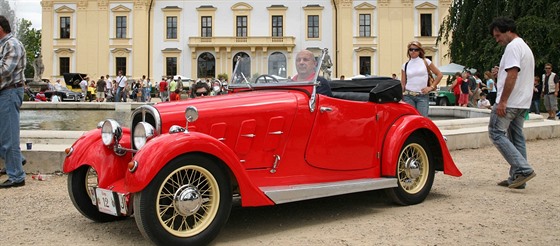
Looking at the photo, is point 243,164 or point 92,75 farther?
point 92,75

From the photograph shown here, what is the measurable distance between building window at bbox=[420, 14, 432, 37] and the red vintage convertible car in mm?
49109

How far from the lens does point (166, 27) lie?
176 feet

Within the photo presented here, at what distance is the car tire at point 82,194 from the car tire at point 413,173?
2.61 m

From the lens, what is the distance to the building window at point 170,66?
2094 inches

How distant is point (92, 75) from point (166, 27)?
820cm

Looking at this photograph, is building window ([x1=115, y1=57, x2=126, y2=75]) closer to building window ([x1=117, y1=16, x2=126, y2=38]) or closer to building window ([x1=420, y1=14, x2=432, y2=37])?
building window ([x1=117, y1=16, x2=126, y2=38])

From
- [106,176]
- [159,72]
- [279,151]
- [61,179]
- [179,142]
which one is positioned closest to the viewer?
[179,142]

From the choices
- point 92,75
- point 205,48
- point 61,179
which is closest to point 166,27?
point 205,48

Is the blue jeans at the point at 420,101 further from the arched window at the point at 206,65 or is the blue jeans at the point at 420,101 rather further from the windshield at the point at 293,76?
the arched window at the point at 206,65

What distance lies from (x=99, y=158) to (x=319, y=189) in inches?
67.6

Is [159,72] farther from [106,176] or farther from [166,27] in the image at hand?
[106,176]

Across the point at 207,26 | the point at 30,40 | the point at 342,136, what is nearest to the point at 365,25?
the point at 207,26

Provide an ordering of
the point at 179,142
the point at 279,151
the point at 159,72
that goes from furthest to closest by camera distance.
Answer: the point at 159,72 → the point at 279,151 → the point at 179,142

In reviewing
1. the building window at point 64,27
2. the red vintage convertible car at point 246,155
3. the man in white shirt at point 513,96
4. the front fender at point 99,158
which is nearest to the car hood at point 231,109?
the red vintage convertible car at point 246,155
